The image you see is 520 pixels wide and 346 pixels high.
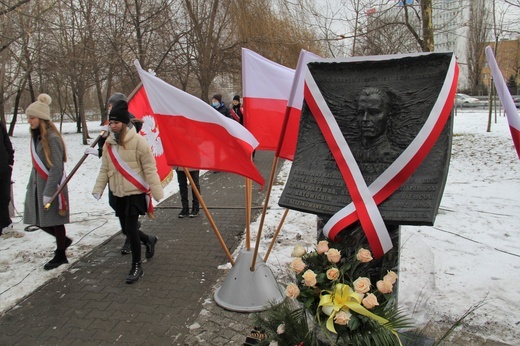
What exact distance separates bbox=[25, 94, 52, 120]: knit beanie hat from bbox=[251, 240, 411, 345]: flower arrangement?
3402 millimetres

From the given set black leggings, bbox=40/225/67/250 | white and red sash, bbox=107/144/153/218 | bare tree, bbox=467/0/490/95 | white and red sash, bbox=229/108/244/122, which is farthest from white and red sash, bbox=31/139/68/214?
bare tree, bbox=467/0/490/95

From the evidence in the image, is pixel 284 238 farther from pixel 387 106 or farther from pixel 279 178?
pixel 279 178

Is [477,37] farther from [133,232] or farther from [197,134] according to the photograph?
[133,232]

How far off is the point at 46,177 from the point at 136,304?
1810mm

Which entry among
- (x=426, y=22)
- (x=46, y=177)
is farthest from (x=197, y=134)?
(x=426, y=22)

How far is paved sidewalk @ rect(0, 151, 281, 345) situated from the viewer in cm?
337

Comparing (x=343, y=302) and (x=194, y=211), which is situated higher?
(x=343, y=302)

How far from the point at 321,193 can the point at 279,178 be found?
733 centimetres

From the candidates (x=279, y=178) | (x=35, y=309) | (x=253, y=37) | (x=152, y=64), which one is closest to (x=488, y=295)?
(x=35, y=309)

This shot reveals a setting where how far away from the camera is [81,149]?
55.5 feet

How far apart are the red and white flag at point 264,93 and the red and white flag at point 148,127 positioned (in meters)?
1.43

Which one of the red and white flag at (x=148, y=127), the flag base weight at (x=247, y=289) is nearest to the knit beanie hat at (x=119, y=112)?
the red and white flag at (x=148, y=127)

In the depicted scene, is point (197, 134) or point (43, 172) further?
point (43, 172)

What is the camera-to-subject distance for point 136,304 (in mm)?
3896
